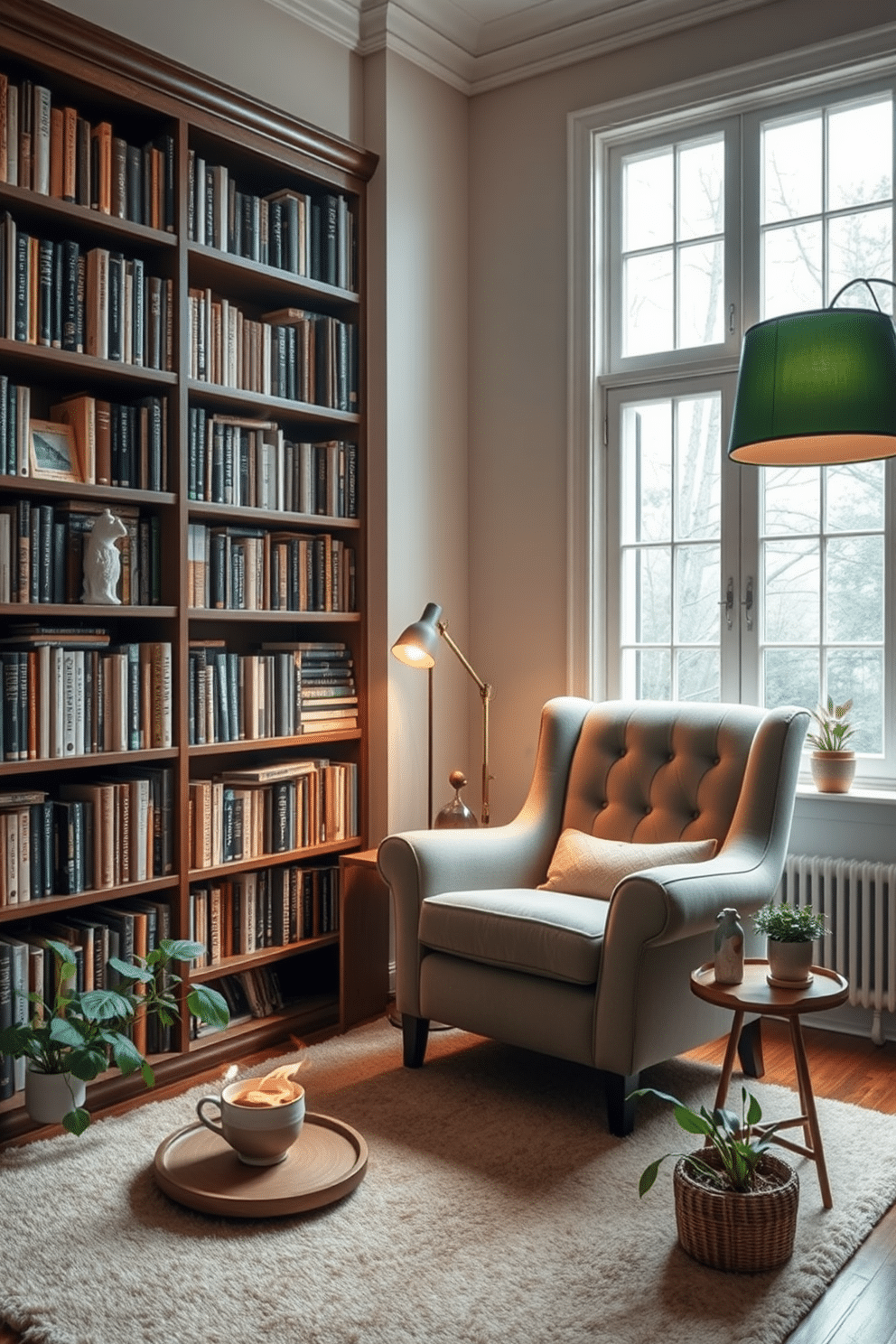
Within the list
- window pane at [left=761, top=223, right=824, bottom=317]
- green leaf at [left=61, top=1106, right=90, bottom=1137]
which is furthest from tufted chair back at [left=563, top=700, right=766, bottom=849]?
green leaf at [left=61, top=1106, right=90, bottom=1137]

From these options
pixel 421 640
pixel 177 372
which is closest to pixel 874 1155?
pixel 421 640

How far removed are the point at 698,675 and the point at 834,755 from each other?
54 centimetres

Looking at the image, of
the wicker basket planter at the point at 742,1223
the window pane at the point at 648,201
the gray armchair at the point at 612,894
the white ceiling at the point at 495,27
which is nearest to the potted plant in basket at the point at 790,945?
the gray armchair at the point at 612,894

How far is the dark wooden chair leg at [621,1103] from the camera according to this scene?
2744 millimetres

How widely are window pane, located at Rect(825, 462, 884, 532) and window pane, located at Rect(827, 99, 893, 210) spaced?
0.58 metres

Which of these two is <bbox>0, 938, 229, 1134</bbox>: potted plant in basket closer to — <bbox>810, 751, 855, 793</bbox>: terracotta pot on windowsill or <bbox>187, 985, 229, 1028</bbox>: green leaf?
<bbox>187, 985, 229, 1028</bbox>: green leaf

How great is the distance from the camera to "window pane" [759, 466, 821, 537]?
12.0 ft

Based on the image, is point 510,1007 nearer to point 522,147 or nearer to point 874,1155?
point 874,1155

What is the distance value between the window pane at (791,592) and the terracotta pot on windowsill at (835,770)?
381 millimetres

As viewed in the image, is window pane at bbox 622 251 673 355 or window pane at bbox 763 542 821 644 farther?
window pane at bbox 622 251 673 355

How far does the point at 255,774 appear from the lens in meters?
3.53

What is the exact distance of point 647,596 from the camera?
398cm

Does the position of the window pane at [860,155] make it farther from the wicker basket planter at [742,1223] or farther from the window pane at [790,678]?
the wicker basket planter at [742,1223]

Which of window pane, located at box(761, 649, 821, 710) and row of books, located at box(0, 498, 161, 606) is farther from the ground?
row of books, located at box(0, 498, 161, 606)
